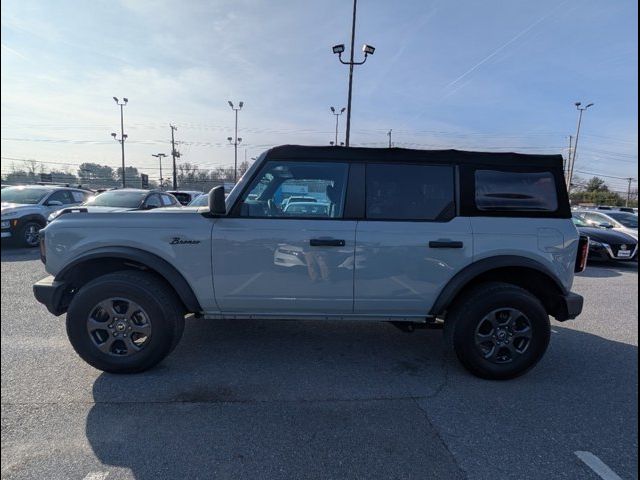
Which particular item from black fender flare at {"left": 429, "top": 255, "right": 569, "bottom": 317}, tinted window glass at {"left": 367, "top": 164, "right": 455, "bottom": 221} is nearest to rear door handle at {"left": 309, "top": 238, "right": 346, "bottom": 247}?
tinted window glass at {"left": 367, "top": 164, "right": 455, "bottom": 221}

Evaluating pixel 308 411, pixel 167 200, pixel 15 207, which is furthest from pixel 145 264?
pixel 167 200

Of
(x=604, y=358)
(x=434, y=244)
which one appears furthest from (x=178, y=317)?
(x=604, y=358)

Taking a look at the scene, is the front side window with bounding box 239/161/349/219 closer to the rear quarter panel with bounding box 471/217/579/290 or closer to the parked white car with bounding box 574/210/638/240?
the rear quarter panel with bounding box 471/217/579/290

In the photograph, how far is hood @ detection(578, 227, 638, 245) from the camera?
9750 millimetres

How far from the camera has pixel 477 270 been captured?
322 cm

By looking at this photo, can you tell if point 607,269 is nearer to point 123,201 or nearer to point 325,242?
point 325,242

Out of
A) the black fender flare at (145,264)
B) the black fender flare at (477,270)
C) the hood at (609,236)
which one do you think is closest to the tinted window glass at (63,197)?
the black fender flare at (145,264)

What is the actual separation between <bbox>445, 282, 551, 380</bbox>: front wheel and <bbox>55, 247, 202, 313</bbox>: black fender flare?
7.65 ft

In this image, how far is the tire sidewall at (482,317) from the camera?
3.24 metres

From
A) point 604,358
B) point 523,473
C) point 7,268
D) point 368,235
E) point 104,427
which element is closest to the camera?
point 523,473

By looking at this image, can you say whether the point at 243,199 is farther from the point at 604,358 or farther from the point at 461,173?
the point at 604,358

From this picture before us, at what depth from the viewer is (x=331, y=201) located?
3311 mm

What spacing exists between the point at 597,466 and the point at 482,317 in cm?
123

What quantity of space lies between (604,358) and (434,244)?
2399 mm
